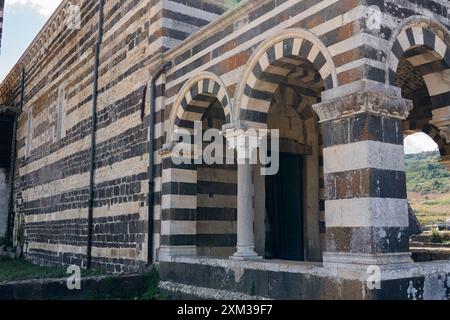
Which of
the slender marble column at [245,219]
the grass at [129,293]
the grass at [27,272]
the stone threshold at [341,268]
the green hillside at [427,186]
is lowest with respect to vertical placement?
the grass at [27,272]

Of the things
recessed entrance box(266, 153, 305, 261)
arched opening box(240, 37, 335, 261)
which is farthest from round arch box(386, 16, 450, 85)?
recessed entrance box(266, 153, 305, 261)

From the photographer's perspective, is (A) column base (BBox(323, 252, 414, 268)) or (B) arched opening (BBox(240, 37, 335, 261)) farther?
(B) arched opening (BBox(240, 37, 335, 261))

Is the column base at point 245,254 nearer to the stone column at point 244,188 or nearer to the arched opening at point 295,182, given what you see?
the stone column at point 244,188

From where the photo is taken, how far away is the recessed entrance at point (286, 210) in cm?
957

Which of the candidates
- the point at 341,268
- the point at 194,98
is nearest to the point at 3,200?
the point at 194,98

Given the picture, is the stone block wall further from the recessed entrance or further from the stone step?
the recessed entrance

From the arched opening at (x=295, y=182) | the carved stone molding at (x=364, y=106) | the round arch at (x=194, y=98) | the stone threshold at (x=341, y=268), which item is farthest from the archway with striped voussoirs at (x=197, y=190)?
the carved stone molding at (x=364, y=106)

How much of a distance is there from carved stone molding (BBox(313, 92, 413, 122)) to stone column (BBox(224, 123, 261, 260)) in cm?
161

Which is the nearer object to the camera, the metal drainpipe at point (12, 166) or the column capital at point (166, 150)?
the column capital at point (166, 150)

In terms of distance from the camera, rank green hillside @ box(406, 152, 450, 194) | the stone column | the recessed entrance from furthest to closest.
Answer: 1. green hillside @ box(406, 152, 450, 194)
2. the recessed entrance
3. the stone column

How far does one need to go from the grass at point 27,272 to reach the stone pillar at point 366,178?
6.65 m

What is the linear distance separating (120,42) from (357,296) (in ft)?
26.2

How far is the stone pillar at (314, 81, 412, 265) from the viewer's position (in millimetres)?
4887

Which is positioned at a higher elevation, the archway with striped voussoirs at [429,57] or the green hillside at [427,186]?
the green hillside at [427,186]
